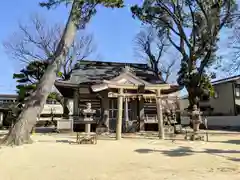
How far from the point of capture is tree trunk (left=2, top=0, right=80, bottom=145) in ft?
40.9

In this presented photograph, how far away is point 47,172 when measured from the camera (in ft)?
25.3

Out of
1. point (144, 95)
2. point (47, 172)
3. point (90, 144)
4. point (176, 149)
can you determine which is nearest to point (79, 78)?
point (144, 95)

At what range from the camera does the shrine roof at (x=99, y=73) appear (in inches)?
809

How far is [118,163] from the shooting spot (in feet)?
29.2

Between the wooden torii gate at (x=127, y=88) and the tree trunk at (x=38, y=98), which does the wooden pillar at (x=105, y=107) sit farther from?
the tree trunk at (x=38, y=98)

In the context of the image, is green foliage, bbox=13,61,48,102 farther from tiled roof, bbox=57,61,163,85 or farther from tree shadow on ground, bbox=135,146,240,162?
tree shadow on ground, bbox=135,146,240,162

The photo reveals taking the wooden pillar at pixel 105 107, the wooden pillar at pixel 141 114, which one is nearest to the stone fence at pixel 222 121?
the wooden pillar at pixel 141 114

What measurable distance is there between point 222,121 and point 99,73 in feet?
51.1

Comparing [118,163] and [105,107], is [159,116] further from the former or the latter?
[118,163]

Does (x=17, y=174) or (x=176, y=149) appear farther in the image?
(x=176, y=149)

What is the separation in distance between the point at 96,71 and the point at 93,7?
804cm

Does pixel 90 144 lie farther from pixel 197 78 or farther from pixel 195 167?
pixel 197 78

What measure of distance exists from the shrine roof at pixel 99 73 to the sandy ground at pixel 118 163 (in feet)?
30.3

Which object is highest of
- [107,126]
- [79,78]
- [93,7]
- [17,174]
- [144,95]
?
[93,7]
